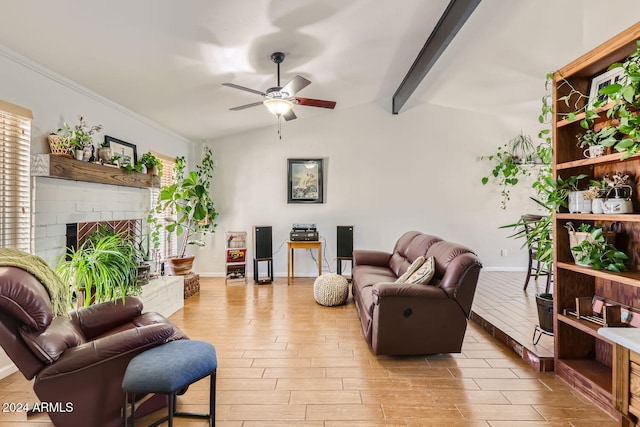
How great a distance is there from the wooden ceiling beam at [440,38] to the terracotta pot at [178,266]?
3.95 m

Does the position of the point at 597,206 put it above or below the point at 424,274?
above

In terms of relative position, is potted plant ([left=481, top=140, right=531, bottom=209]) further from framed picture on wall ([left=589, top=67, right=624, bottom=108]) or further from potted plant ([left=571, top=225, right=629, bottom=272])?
potted plant ([left=571, top=225, right=629, bottom=272])

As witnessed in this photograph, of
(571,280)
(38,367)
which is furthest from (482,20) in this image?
(38,367)

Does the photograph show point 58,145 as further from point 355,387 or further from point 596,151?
point 596,151

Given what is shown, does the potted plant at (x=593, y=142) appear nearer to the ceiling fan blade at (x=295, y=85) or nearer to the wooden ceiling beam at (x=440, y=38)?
the wooden ceiling beam at (x=440, y=38)

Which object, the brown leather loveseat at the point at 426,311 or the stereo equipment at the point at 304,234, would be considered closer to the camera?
the brown leather loveseat at the point at 426,311

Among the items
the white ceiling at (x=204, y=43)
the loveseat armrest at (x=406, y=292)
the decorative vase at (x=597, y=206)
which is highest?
the white ceiling at (x=204, y=43)

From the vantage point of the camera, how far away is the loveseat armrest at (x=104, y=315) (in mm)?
2020

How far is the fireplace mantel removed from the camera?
2492 millimetres

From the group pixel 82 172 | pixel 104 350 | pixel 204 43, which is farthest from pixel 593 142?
pixel 82 172

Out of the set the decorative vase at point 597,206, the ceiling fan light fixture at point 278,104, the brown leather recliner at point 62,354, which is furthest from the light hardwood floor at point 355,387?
the ceiling fan light fixture at point 278,104

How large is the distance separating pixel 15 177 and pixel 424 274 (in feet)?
10.8

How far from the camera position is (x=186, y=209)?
4516 millimetres

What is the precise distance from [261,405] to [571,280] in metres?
2.34
